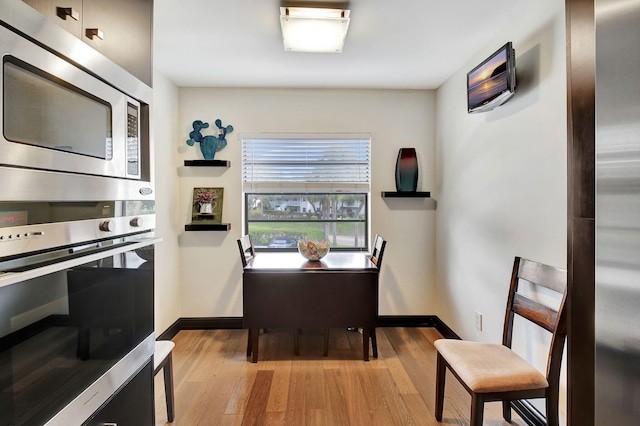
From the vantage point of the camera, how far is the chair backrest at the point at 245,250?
276 cm

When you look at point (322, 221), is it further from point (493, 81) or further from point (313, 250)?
point (493, 81)

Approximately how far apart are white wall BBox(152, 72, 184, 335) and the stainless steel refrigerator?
2.86 meters

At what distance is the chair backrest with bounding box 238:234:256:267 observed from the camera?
9.05 ft

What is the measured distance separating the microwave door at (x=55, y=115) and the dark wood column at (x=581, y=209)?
49.9 inches

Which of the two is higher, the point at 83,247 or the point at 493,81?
the point at 493,81

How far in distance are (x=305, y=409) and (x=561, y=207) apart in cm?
188

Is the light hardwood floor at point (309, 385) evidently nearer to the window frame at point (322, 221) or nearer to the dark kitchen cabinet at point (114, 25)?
the window frame at point (322, 221)

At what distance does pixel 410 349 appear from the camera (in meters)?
2.97

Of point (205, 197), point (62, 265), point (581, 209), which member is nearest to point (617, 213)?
point (581, 209)

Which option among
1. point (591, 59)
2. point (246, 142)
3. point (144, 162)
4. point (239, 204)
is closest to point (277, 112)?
point (246, 142)

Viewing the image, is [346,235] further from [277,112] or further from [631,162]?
[631,162]

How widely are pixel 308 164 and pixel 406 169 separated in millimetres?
1000

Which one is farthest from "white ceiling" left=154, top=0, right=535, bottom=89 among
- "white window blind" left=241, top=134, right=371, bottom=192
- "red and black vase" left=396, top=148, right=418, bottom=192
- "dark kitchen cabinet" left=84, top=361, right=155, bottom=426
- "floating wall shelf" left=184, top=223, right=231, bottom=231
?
"dark kitchen cabinet" left=84, top=361, right=155, bottom=426

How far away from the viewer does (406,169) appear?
3.37 meters
